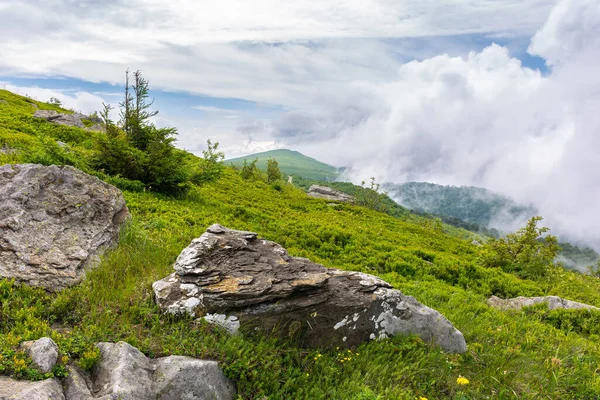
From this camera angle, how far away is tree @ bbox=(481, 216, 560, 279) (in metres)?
17.8

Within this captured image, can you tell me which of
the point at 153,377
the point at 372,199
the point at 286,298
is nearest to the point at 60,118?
the point at 286,298

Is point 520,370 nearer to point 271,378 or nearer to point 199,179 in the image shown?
point 271,378

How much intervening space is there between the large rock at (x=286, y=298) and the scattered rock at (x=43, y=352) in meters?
1.76

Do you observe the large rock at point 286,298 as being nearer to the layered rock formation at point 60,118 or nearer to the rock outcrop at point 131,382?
the rock outcrop at point 131,382

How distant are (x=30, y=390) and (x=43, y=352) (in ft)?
2.12

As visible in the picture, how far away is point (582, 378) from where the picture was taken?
7141 mm

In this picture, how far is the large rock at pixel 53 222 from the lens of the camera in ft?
21.3

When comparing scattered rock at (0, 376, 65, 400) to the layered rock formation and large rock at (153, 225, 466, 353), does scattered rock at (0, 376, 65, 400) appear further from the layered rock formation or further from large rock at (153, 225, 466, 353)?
the layered rock formation

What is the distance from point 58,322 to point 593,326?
14617 millimetres

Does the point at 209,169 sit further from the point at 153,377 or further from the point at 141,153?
the point at 153,377

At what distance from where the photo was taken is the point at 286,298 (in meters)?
6.59

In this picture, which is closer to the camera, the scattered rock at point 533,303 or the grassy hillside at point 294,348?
the grassy hillside at point 294,348

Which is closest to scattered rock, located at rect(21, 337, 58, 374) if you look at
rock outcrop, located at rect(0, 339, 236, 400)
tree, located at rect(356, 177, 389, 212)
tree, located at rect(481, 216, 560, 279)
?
rock outcrop, located at rect(0, 339, 236, 400)

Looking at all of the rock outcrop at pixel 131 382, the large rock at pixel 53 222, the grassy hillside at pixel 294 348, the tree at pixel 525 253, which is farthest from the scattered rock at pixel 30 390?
the tree at pixel 525 253
